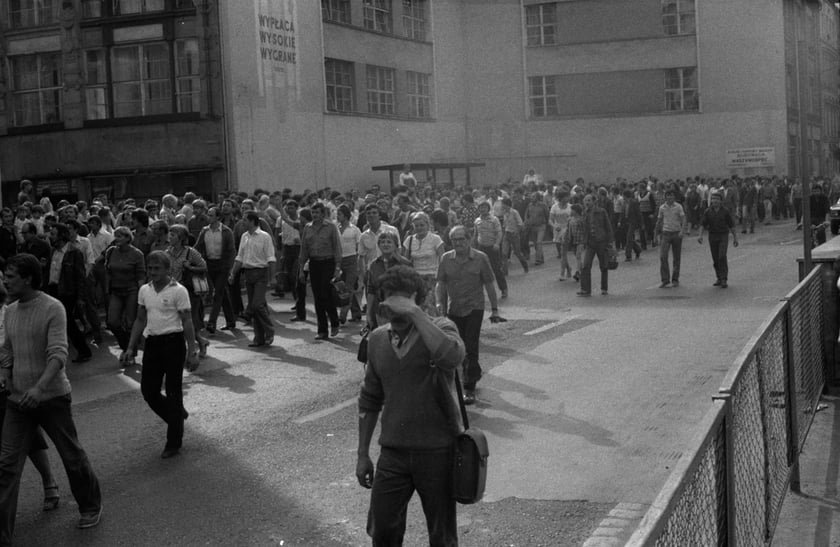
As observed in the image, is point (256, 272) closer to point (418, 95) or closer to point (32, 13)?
point (32, 13)

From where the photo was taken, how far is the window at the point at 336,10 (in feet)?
129

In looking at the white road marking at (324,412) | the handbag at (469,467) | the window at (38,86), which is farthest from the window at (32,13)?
the handbag at (469,467)

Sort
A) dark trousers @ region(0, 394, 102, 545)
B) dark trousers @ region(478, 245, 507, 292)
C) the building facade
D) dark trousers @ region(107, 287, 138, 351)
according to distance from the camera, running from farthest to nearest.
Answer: the building facade, dark trousers @ region(478, 245, 507, 292), dark trousers @ region(107, 287, 138, 351), dark trousers @ region(0, 394, 102, 545)

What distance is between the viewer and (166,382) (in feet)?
30.9

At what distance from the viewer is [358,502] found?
7.87 metres

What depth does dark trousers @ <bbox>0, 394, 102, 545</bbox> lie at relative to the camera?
7.09 m

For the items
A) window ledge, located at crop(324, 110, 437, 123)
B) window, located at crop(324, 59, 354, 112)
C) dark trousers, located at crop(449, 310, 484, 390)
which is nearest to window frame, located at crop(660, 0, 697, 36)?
window ledge, located at crop(324, 110, 437, 123)

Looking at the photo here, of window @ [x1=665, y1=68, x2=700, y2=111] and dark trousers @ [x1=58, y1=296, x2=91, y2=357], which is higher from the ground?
window @ [x1=665, y1=68, x2=700, y2=111]

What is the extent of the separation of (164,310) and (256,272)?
640cm

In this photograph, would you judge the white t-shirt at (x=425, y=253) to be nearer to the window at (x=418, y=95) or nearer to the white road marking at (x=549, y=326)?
the white road marking at (x=549, y=326)

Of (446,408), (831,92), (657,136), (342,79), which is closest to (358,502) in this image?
(446,408)

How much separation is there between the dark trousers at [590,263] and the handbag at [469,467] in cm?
1523

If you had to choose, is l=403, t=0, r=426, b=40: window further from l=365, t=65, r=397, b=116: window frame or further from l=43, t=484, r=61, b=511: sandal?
l=43, t=484, r=61, b=511: sandal

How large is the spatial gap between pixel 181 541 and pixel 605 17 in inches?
1849
